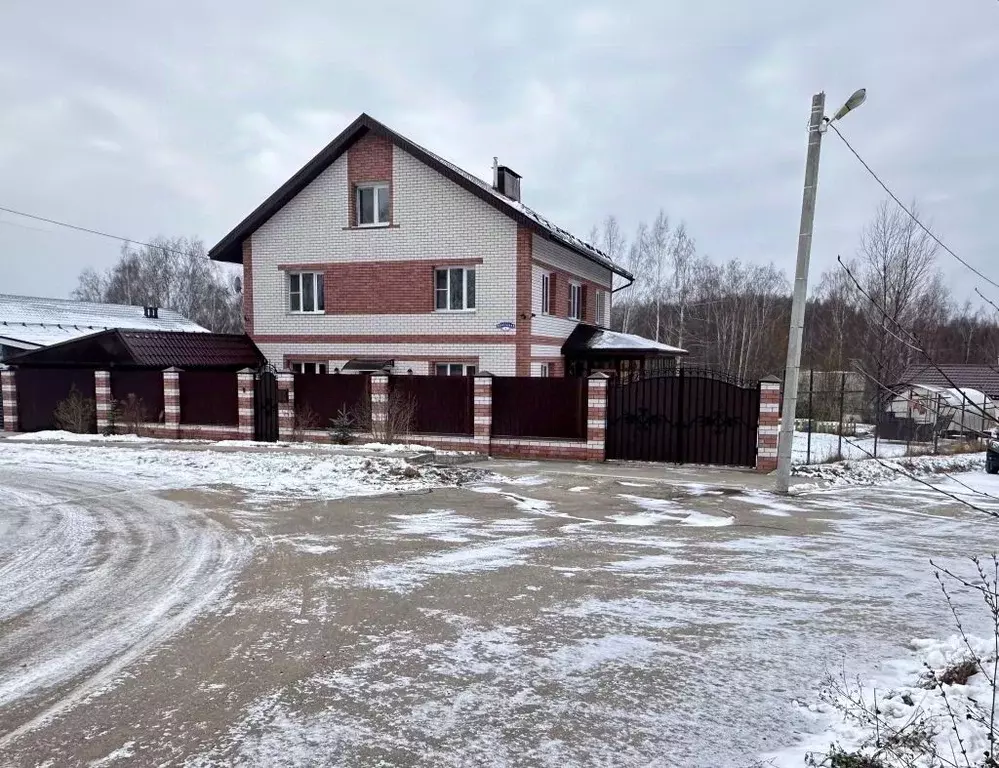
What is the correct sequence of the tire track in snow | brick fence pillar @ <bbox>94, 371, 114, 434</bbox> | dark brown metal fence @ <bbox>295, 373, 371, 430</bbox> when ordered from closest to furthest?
the tire track in snow
dark brown metal fence @ <bbox>295, 373, 371, 430</bbox>
brick fence pillar @ <bbox>94, 371, 114, 434</bbox>

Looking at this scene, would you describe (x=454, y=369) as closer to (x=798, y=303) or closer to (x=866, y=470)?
(x=798, y=303)

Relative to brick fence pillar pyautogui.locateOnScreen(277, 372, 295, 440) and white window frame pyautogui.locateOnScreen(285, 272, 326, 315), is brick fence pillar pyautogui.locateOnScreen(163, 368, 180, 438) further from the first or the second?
white window frame pyautogui.locateOnScreen(285, 272, 326, 315)

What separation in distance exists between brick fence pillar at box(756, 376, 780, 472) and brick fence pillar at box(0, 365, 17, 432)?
66.7ft

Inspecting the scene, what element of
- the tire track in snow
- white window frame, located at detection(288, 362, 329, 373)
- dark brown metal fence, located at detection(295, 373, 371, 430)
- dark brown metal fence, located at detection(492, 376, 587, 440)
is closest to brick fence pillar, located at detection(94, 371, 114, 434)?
white window frame, located at detection(288, 362, 329, 373)

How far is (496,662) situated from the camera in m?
4.27

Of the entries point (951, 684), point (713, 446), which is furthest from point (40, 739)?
point (713, 446)

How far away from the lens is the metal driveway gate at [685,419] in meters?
13.4

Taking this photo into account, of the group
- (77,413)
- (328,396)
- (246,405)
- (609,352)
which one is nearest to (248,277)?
(246,405)

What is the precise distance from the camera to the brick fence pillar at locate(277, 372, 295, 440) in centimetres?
1638

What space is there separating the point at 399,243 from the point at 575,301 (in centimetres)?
624

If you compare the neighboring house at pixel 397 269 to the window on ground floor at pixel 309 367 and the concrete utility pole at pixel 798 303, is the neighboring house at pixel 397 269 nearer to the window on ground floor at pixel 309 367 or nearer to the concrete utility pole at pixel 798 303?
the window on ground floor at pixel 309 367

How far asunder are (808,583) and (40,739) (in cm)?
580

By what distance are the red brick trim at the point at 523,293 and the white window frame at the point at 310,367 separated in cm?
605

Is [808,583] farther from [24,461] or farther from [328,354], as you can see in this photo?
[328,354]
